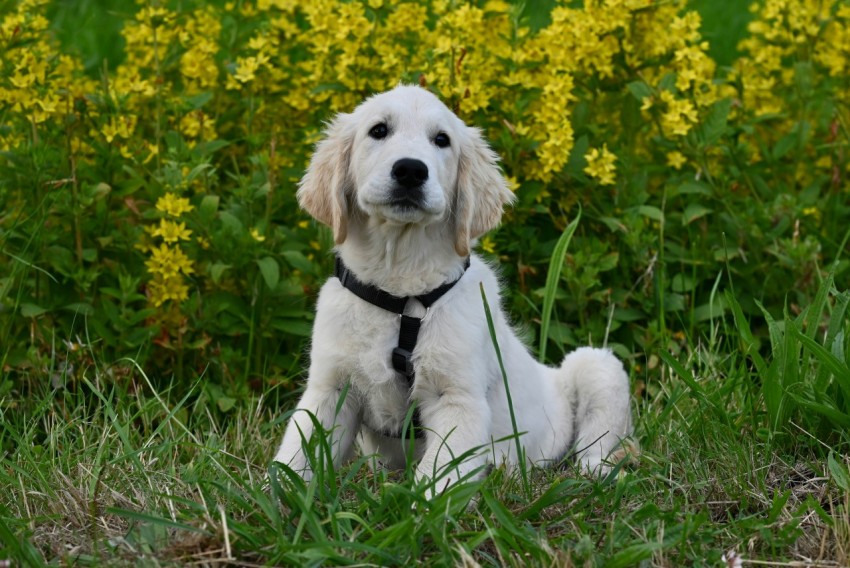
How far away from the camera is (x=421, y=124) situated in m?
3.47

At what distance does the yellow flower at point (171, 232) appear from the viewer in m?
4.18

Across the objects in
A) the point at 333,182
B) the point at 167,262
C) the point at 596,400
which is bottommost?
the point at 596,400

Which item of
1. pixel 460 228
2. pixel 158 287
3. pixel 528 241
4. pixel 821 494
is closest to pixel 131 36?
pixel 158 287

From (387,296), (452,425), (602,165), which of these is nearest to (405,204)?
(387,296)

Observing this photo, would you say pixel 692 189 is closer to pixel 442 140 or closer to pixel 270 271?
pixel 442 140

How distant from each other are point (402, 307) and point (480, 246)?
1.28m

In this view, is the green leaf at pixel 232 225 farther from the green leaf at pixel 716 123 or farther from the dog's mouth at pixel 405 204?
the green leaf at pixel 716 123

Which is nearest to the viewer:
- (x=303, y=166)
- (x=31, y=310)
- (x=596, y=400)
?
(x=596, y=400)

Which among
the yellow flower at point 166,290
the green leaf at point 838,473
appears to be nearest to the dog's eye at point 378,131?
the yellow flower at point 166,290

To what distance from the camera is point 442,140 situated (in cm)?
354

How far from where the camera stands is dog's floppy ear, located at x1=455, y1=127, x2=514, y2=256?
11.7ft

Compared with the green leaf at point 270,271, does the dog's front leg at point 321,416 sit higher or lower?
lower

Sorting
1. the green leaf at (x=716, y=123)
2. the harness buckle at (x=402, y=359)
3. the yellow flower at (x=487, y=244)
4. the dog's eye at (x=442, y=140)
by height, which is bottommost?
the harness buckle at (x=402, y=359)

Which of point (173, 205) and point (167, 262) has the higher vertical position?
point (173, 205)
